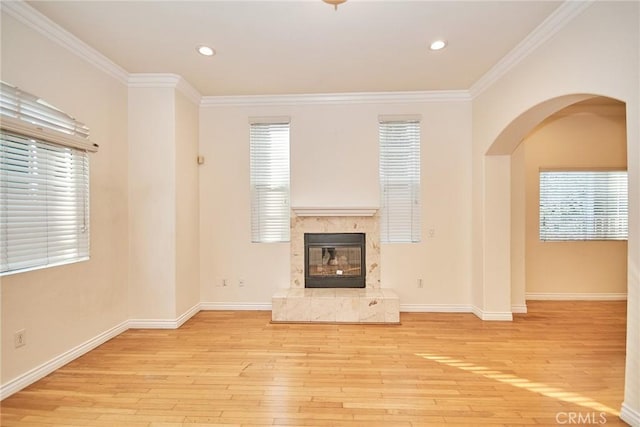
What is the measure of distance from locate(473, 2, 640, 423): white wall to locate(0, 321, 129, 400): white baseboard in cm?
414

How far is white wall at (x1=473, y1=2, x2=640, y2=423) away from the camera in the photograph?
185cm

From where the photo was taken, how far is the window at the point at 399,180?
421 cm

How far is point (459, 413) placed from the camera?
2055mm

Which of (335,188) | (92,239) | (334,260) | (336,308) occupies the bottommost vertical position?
(336,308)

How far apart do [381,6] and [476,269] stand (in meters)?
3.23

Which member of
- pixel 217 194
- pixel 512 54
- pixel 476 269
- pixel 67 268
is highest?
pixel 512 54

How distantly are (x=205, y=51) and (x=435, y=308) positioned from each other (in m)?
4.04

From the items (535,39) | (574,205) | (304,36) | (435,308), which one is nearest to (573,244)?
(574,205)

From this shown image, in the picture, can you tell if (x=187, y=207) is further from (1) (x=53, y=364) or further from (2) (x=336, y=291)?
(2) (x=336, y=291)

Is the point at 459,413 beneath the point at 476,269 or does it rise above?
beneath

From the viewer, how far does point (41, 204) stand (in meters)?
2.52

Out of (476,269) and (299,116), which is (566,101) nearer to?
(476,269)

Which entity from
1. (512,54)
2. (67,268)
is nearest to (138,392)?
(67,268)

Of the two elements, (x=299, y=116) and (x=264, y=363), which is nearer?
(x=264, y=363)
